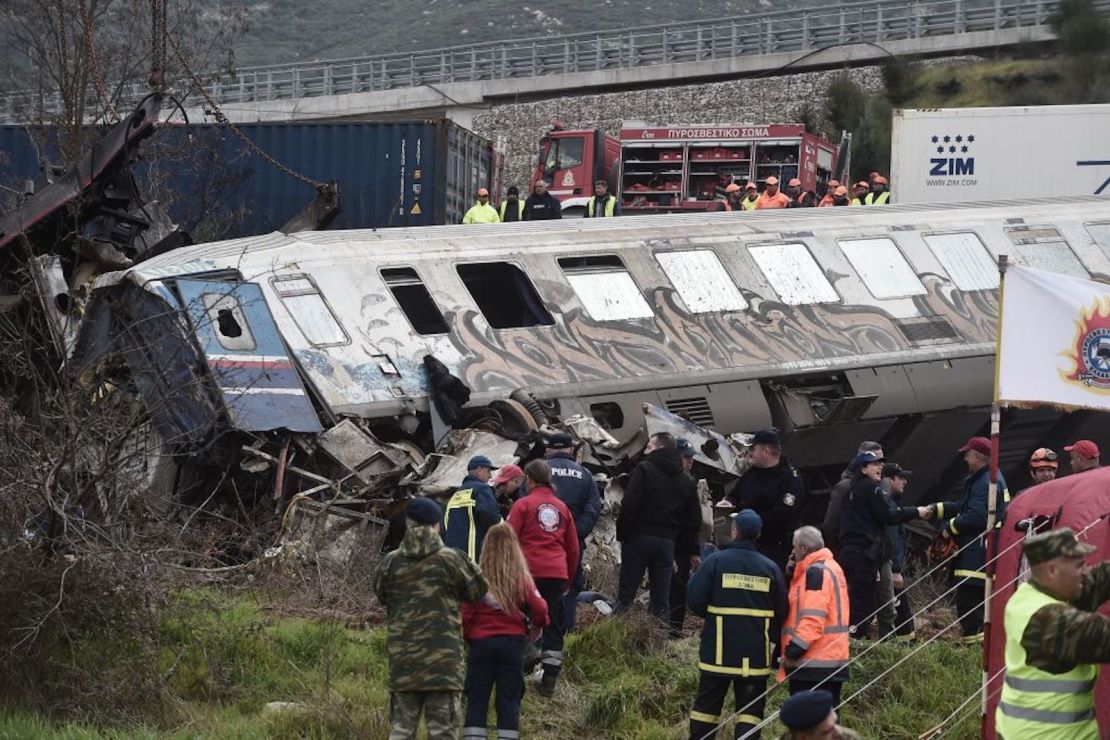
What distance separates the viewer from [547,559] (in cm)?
1094

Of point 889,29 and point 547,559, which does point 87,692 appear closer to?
point 547,559

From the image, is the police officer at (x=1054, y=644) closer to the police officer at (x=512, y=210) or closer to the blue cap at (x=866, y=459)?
the blue cap at (x=866, y=459)

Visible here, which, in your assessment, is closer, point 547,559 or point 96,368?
point 547,559

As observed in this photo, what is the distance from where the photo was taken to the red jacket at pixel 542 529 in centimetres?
1088

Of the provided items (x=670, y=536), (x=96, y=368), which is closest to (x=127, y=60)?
(x=96, y=368)

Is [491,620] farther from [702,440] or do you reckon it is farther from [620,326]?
[620,326]

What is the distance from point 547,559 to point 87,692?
2931 mm

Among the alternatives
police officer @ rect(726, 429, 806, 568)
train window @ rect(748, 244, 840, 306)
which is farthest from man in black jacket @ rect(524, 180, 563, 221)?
police officer @ rect(726, 429, 806, 568)

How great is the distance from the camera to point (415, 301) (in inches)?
648

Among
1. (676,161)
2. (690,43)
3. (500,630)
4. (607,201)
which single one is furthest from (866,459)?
(690,43)

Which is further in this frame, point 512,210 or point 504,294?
point 512,210

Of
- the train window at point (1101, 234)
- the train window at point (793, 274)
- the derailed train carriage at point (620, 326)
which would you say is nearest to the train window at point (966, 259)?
the derailed train carriage at point (620, 326)

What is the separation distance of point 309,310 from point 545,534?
5.53 metres

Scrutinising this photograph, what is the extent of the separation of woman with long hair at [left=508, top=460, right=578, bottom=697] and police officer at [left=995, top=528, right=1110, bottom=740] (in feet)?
13.1
